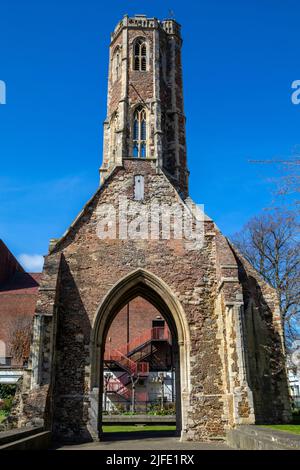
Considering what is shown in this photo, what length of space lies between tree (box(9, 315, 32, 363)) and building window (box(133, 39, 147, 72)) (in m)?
23.0

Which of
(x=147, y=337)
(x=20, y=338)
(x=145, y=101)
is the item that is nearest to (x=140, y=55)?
(x=145, y=101)

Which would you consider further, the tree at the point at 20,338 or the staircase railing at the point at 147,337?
the staircase railing at the point at 147,337

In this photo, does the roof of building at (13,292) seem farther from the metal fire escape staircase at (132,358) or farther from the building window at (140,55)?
the building window at (140,55)

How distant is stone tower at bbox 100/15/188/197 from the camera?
2359cm

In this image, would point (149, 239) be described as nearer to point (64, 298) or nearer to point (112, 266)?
point (112, 266)

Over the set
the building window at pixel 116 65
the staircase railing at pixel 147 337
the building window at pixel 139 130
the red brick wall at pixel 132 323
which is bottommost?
the staircase railing at pixel 147 337

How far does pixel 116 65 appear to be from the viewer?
1034 inches

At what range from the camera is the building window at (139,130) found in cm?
2352

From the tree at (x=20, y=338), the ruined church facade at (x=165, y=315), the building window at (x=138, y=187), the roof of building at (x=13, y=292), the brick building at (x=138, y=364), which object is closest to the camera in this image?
the ruined church facade at (x=165, y=315)

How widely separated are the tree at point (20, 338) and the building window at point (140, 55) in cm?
2298

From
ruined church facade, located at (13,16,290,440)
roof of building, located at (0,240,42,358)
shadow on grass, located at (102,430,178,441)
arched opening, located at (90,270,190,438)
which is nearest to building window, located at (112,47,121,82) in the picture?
ruined church facade, located at (13,16,290,440)

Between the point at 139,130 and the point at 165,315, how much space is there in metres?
10.1

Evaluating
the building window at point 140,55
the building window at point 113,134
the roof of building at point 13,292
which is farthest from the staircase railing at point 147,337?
the building window at point 140,55

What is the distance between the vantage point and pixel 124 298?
57.6ft
